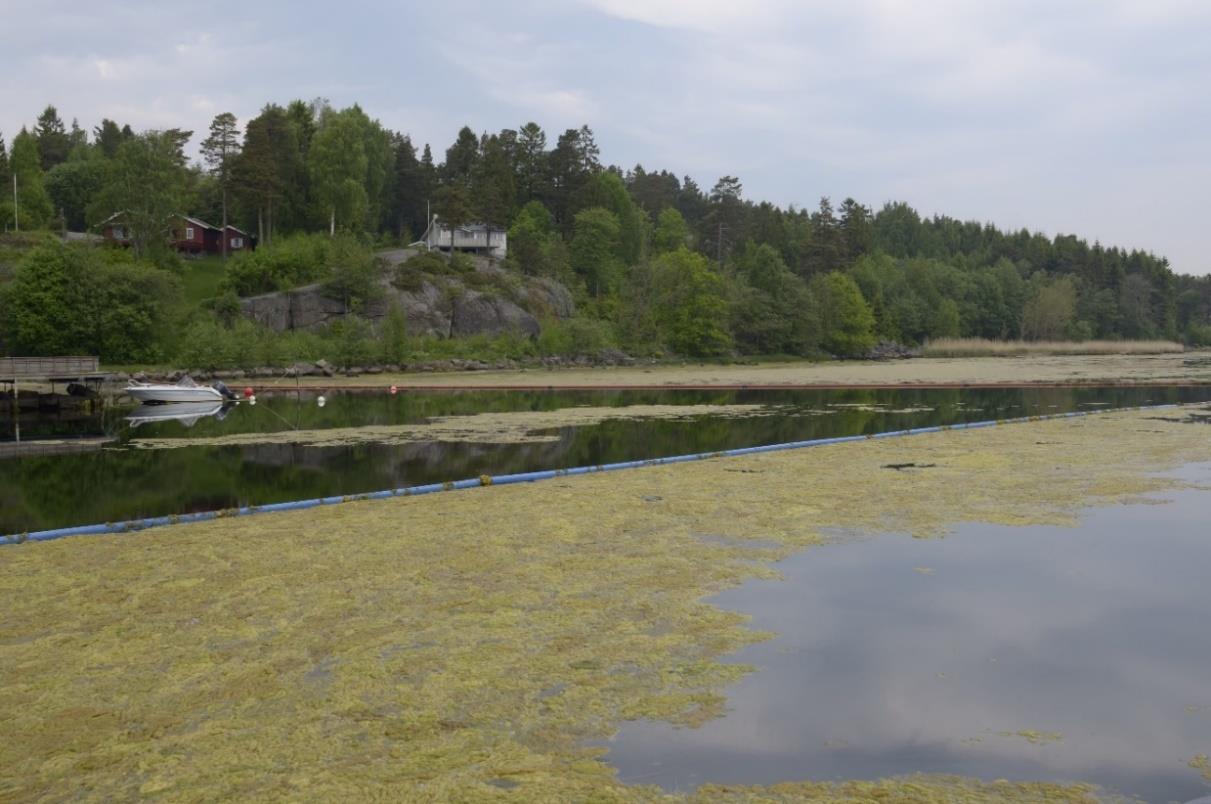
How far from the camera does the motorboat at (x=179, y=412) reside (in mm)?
28578

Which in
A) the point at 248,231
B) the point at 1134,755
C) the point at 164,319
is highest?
the point at 248,231

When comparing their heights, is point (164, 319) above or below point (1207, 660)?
above

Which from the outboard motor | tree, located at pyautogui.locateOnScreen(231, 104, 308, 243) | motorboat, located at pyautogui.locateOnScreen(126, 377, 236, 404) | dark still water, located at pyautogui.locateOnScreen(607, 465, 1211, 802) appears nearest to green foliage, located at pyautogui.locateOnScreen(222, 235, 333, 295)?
tree, located at pyautogui.locateOnScreen(231, 104, 308, 243)

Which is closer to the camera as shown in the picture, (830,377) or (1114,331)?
(830,377)

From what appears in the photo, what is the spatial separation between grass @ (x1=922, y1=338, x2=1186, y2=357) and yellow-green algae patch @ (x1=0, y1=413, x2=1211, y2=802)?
84291mm

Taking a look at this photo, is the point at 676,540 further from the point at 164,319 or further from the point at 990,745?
the point at 164,319

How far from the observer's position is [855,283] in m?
98.1

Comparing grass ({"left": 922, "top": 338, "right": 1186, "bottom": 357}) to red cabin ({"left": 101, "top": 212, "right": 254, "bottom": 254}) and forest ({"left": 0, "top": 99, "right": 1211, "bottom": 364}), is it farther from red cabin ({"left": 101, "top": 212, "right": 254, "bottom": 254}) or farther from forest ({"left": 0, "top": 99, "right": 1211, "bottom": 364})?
red cabin ({"left": 101, "top": 212, "right": 254, "bottom": 254})

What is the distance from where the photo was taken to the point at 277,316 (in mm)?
60625

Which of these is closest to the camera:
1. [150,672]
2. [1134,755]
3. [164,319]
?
[1134,755]

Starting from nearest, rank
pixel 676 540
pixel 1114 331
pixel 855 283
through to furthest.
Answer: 1. pixel 676 540
2. pixel 855 283
3. pixel 1114 331

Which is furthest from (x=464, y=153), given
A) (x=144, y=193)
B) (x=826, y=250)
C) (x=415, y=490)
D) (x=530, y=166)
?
(x=415, y=490)

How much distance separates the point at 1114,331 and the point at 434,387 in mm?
115049

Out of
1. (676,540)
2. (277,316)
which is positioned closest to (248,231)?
(277,316)
